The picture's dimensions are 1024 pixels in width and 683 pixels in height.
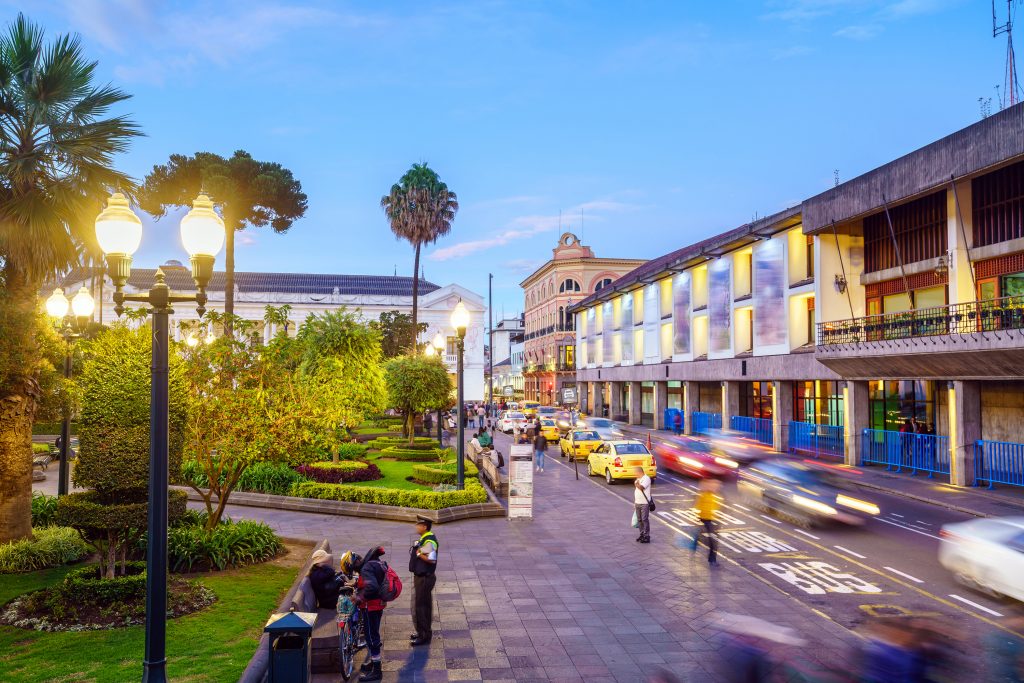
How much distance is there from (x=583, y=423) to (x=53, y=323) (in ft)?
116

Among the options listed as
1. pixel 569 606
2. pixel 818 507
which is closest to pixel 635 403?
pixel 818 507

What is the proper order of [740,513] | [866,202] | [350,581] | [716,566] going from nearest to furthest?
[350,581] → [716,566] → [740,513] → [866,202]

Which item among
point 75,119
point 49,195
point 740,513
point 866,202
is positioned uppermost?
point 866,202

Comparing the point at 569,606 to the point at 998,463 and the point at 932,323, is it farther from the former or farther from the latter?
the point at 932,323

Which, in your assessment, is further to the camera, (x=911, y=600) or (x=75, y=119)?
(x=75, y=119)

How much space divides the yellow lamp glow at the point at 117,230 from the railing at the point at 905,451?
27.0 metres

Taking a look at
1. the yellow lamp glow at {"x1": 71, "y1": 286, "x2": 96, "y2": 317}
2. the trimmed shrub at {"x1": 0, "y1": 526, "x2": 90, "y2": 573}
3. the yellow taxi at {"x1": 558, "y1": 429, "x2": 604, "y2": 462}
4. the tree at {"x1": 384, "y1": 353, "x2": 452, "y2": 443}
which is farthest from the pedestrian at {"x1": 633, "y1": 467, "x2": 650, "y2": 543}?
the tree at {"x1": 384, "y1": 353, "x2": 452, "y2": 443}

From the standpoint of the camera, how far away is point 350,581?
9.91m

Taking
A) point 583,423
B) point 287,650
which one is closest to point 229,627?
point 287,650

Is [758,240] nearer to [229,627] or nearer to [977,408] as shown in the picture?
[977,408]

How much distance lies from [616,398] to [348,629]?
5958cm

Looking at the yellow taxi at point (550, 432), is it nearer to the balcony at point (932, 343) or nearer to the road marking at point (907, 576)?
the balcony at point (932, 343)

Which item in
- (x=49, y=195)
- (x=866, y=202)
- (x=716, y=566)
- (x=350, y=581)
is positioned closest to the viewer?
(x=350, y=581)

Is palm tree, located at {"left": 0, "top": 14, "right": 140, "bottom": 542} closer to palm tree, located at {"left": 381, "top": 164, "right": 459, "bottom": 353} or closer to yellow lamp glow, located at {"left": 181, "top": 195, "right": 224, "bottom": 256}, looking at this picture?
yellow lamp glow, located at {"left": 181, "top": 195, "right": 224, "bottom": 256}
